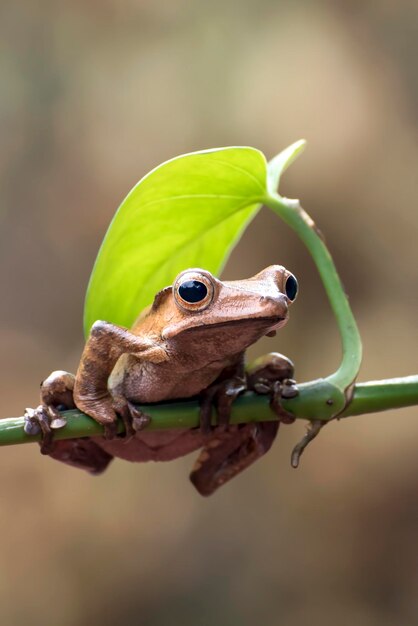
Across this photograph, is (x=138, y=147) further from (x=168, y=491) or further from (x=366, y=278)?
(x=168, y=491)

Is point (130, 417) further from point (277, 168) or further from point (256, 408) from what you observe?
point (277, 168)

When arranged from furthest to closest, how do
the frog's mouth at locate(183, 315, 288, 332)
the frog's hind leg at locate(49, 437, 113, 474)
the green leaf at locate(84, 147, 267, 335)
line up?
the frog's hind leg at locate(49, 437, 113, 474) < the green leaf at locate(84, 147, 267, 335) < the frog's mouth at locate(183, 315, 288, 332)

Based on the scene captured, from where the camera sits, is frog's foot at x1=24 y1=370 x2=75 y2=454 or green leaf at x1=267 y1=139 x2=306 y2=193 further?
green leaf at x1=267 y1=139 x2=306 y2=193

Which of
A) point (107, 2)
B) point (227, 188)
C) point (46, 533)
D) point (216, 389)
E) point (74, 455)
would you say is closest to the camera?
point (216, 389)

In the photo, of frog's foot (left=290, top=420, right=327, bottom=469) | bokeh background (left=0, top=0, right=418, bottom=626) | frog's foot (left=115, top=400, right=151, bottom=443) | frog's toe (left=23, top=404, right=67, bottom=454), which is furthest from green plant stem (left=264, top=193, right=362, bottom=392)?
bokeh background (left=0, top=0, right=418, bottom=626)

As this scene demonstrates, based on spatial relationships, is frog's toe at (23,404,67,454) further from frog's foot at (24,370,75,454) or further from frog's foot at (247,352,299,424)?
frog's foot at (247,352,299,424)

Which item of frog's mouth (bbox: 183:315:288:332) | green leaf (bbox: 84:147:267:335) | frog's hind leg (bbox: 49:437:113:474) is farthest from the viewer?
frog's hind leg (bbox: 49:437:113:474)

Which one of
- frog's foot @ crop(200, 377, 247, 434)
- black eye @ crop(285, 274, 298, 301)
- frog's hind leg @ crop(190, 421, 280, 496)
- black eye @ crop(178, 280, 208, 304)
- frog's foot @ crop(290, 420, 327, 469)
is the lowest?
frog's foot @ crop(290, 420, 327, 469)

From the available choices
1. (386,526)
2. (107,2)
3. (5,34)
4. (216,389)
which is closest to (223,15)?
(107,2)
